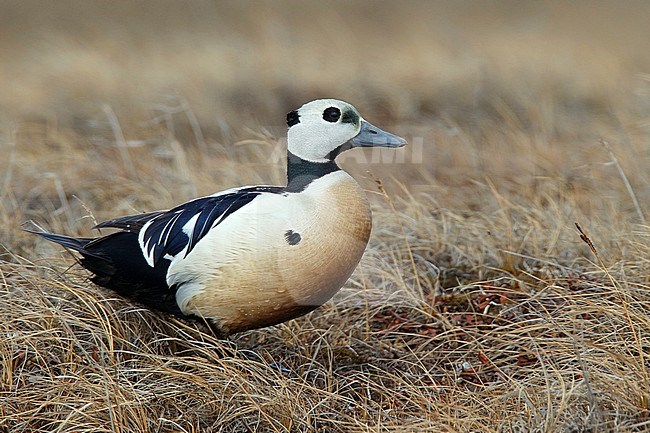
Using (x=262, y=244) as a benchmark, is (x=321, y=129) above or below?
above

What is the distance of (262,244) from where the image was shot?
2.34m

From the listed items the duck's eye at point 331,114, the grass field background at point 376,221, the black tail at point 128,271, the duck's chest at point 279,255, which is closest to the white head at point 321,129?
the duck's eye at point 331,114

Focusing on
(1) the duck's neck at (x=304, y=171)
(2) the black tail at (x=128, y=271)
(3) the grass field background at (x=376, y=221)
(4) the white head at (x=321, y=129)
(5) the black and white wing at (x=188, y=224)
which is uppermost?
(4) the white head at (x=321, y=129)

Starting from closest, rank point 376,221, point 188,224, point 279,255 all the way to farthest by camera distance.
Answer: point 279,255
point 188,224
point 376,221

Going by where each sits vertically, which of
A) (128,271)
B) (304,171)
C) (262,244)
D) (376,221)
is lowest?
(376,221)

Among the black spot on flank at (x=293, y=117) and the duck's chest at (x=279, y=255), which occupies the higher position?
the black spot on flank at (x=293, y=117)

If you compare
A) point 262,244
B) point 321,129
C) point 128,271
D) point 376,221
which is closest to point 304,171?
point 321,129

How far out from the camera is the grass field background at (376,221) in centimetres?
232

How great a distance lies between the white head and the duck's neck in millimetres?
14

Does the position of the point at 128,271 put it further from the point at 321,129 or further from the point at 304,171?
the point at 321,129

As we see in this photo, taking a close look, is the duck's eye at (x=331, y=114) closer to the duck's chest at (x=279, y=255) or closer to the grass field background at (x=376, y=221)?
the duck's chest at (x=279, y=255)

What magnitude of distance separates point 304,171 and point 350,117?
21cm

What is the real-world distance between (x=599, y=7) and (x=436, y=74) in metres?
5.15

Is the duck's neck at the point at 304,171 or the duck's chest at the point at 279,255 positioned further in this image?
the duck's neck at the point at 304,171
